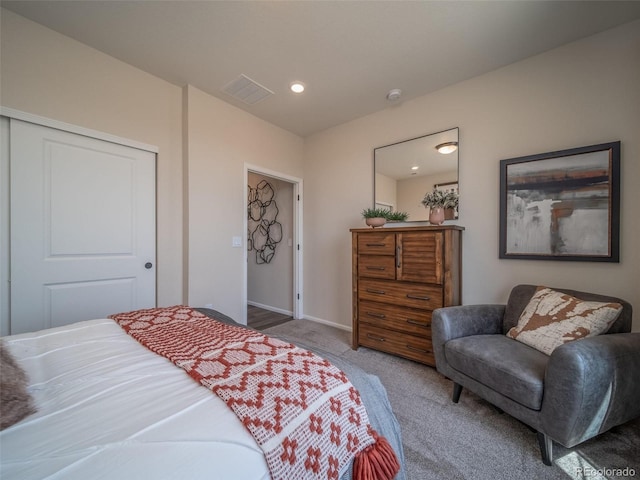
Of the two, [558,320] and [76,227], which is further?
[76,227]

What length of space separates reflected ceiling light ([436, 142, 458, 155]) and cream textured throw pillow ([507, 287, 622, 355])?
144cm

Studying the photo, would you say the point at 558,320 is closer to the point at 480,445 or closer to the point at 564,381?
the point at 564,381

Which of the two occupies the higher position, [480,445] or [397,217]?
[397,217]

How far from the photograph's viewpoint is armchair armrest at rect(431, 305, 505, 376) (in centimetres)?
182

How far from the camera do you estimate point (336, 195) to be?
3449 millimetres

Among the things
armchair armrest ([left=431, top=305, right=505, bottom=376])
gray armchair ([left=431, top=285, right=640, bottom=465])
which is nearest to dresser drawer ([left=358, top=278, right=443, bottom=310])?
armchair armrest ([left=431, top=305, right=505, bottom=376])

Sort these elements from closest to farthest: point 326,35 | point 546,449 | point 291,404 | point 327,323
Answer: point 291,404, point 546,449, point 326,35, point 327,323

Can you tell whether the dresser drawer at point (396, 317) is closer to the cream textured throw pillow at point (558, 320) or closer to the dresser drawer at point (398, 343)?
the dresser drawer at point (398, 343)

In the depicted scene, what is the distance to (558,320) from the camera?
1.58 m

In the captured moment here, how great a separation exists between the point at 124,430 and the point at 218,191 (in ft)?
8.36

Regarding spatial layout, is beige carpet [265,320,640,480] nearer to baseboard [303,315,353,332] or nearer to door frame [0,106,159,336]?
baseboard [303,315,353,332]

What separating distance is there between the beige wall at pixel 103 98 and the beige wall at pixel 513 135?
74.0 inches

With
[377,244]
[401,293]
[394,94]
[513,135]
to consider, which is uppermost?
[394,94]

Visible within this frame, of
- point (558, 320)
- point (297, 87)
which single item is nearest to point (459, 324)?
point (558, 320)
